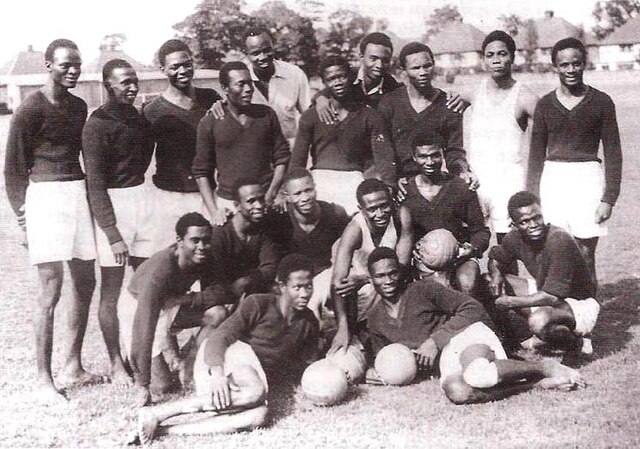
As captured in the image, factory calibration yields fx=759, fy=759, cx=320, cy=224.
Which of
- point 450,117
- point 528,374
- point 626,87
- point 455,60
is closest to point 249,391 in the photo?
point 528,374

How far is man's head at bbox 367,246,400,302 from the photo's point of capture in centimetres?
396

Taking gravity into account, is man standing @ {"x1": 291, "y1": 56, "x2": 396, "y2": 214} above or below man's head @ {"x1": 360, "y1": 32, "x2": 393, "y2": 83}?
below

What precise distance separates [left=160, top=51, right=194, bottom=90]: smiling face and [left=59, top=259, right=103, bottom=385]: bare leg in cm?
115

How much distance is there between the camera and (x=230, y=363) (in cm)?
373

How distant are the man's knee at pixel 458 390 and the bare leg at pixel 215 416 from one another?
3.01 ft

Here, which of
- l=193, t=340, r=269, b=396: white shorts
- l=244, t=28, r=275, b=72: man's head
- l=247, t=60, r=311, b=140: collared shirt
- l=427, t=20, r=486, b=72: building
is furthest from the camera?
l=427, t=20, r=486, b=72: building

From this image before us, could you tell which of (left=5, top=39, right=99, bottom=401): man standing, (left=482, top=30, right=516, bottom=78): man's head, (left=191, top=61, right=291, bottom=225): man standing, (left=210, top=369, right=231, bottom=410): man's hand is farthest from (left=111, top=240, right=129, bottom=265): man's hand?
(left=482, top=30, right=516, bottom=78): man's head

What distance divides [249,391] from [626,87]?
16.8 metres

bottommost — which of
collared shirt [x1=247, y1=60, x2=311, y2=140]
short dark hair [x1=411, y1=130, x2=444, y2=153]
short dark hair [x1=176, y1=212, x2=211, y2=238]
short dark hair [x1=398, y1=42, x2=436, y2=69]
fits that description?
short dark hair [x1=176, y1=212, x2=211, y2=238]

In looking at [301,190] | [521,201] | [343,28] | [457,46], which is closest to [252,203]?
[301,190]

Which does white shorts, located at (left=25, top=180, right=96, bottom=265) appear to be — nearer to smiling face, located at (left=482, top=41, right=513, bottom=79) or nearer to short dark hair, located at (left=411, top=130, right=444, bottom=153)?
short dark hair, located at (left=411, top=130, right=444, bottom=153)

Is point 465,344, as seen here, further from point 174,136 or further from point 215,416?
point 174,136

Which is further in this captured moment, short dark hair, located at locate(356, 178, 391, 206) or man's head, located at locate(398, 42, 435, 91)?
man's head, located at locate(398, 42, 435, 91)

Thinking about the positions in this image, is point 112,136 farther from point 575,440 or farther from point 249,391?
point 575,440
